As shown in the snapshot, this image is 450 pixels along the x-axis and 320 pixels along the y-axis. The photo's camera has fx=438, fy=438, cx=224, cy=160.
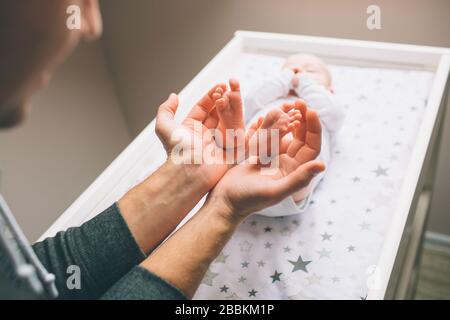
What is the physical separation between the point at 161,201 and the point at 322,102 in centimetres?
43

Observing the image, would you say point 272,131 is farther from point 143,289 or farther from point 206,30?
point 206,30

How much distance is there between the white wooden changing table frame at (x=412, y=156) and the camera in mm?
692

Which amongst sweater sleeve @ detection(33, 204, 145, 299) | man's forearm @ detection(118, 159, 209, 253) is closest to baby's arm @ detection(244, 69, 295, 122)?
man's forearm @ detection(118, 159, 209, 253)

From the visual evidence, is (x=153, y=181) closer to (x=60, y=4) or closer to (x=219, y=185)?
(x=219, y=185)

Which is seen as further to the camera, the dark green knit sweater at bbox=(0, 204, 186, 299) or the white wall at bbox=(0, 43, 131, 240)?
the white wall at bbox=(0, 43, 131, 240)

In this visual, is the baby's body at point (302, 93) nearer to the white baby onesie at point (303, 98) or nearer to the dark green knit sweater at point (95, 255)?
the white baby onesie at point (303, 98)

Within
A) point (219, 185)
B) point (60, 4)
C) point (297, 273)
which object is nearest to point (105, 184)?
point (219, 185)

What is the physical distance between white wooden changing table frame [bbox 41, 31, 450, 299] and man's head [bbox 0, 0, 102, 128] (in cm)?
43

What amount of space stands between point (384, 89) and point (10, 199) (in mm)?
807

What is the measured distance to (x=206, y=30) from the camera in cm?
136

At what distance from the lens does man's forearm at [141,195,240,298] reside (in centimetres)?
51

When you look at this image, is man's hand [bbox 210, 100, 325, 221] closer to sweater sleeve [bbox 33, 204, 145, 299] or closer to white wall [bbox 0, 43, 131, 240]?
sweater sleeve [bbox 33, 204, 145, 299]

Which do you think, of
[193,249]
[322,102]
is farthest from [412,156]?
[193,249]

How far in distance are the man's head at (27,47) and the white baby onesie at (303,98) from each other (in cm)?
54
